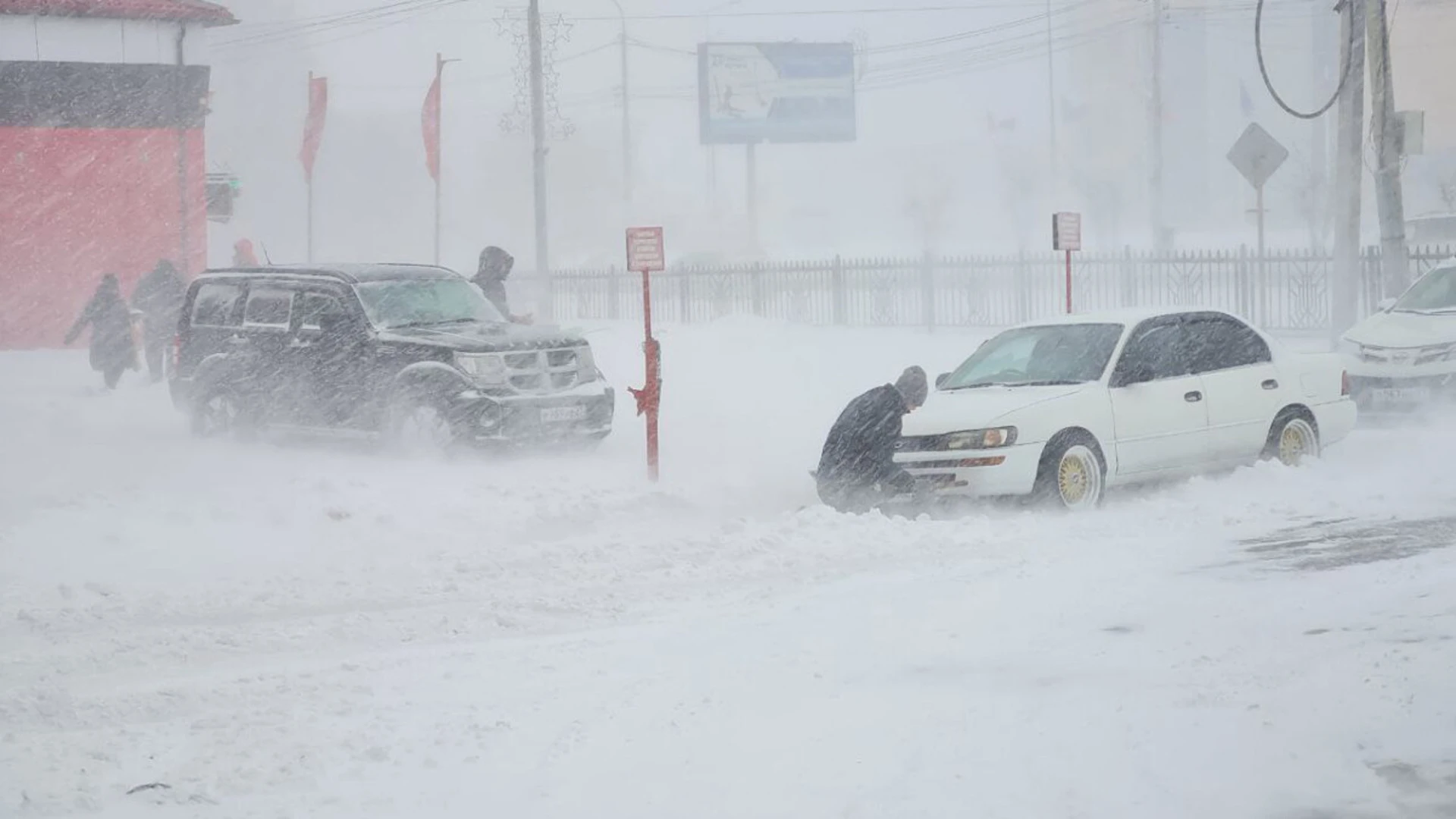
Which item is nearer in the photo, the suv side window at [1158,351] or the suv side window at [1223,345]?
the suv side window at [1158,351]

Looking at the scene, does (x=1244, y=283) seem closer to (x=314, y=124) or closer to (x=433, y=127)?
(x=433, y=127)

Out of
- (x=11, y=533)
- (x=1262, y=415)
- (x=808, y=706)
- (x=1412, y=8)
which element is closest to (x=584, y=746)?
(x=808, y=706)

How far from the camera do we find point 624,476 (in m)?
14.3

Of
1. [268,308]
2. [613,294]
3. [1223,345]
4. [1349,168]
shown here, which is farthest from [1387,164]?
[613,294]

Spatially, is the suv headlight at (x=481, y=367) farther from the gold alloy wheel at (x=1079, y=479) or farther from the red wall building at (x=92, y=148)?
the red wall building at (x=92, y=148)

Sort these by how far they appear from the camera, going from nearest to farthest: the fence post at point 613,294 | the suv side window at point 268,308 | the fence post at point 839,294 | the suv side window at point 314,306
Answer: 1. the suv side window at point 314,306
2. the suv side window at point 268,308
3. the fence post at point 839,294
4. the fence post at point 613,294

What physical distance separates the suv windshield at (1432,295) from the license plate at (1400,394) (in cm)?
118

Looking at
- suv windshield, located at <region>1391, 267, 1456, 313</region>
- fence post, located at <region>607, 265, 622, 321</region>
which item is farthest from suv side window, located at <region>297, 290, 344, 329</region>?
fence post, located at <region>607, 265, 622, 321</region>

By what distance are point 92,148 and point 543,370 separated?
18.5 m

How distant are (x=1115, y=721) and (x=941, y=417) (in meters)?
5.62

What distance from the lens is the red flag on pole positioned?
3475cm

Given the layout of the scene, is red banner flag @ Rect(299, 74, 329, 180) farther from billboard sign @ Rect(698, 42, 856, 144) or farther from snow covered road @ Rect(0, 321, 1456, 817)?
snow covered road @ Rect(0, 321, 1456, 817)

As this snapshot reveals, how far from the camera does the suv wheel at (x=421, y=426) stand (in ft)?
48.6

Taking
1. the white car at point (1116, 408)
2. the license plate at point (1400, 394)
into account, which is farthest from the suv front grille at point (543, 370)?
the license plate at point (1400, 394)
